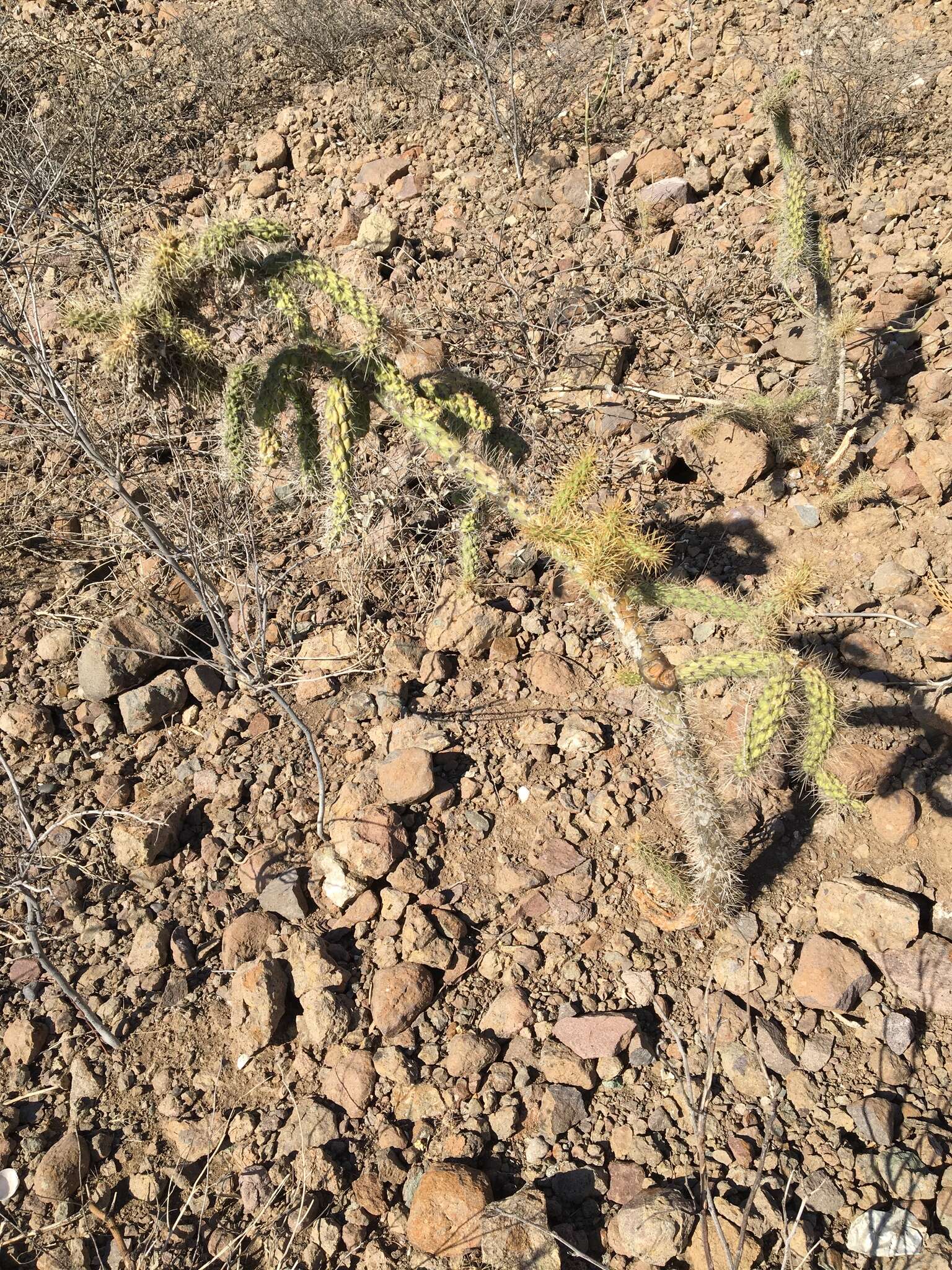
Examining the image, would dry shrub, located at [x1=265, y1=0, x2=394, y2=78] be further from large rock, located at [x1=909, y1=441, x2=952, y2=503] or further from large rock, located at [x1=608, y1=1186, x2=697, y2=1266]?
large rock, located at [x1=608, y1=1186, x2=697, y2=1266]

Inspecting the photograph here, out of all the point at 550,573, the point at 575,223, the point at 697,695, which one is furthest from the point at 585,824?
the point at 575,223

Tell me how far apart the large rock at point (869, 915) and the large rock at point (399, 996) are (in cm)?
114

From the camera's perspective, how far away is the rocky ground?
7.01ft

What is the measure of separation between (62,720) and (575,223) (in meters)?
3.64

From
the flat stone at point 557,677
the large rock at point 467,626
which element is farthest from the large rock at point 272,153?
the flat stone at point 557,677

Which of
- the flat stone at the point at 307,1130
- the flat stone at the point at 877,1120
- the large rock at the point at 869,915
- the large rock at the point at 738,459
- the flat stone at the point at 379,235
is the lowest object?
the flat stone at the point at 877,1120

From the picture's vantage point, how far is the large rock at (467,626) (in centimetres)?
335

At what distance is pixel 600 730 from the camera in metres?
3.03

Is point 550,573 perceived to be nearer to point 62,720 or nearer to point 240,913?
point 240,913

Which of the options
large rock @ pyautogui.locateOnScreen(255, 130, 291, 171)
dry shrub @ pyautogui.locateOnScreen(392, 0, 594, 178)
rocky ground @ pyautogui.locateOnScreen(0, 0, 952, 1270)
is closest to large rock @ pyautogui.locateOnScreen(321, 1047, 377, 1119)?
rocky ground @ pyautogui.locateOnScreen(0, 0, 952, 1270)

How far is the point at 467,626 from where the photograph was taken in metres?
3.35

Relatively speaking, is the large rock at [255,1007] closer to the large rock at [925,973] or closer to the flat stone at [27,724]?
the flat stone at [27,724]

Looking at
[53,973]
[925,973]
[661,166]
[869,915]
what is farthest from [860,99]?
[53,973]

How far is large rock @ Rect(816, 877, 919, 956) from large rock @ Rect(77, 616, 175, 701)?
2.45 meters
